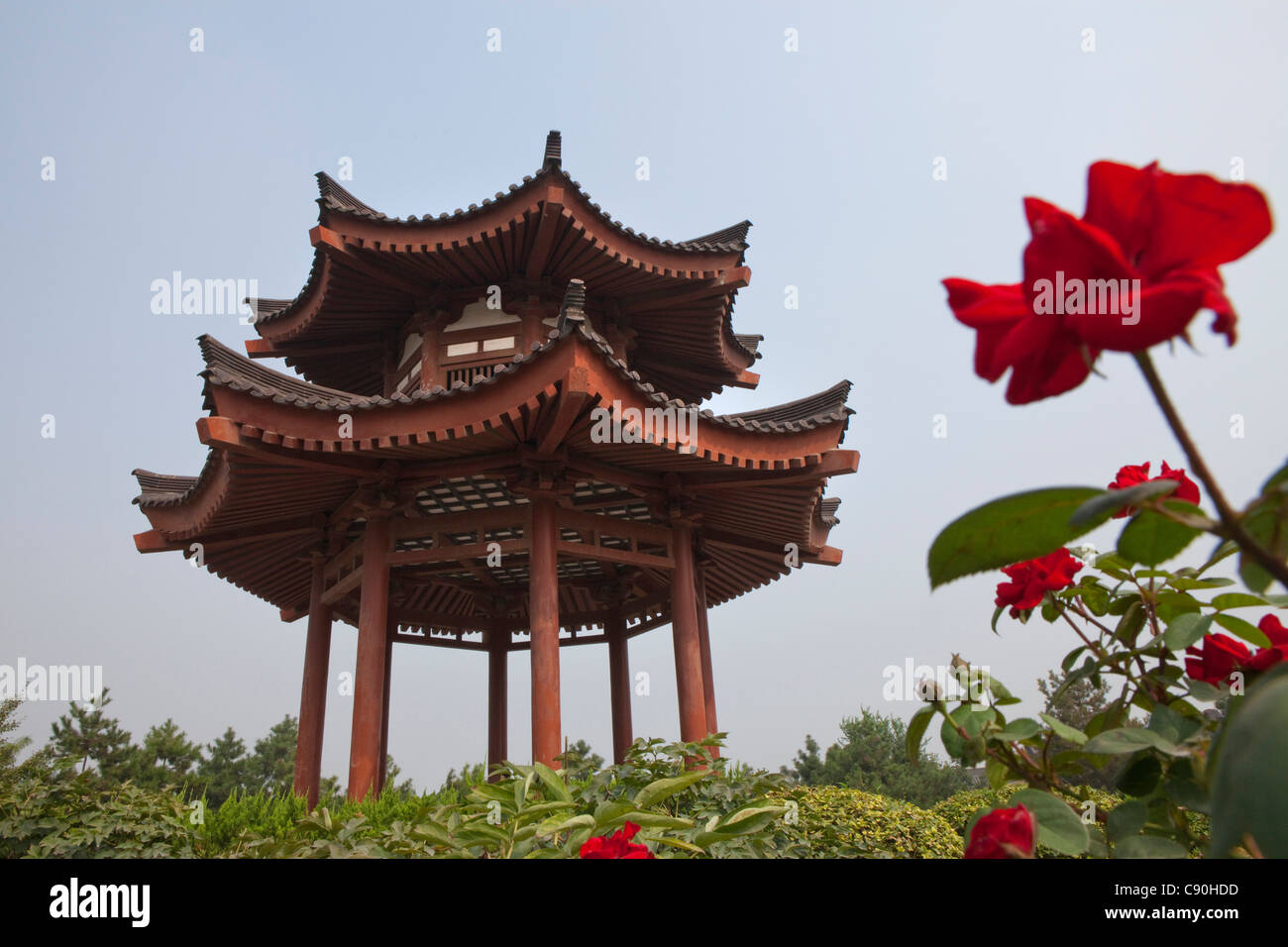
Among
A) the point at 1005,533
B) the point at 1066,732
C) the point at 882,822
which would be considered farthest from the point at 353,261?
the point at 1005,533

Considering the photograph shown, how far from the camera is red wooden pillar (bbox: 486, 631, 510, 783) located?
11.3 metres

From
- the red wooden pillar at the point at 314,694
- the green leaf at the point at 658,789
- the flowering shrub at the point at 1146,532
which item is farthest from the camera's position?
the red wooden pillar at the point at 314,694

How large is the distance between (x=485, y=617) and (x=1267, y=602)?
11.3 meters

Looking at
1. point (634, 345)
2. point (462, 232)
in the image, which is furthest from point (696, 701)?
point (462, 232)

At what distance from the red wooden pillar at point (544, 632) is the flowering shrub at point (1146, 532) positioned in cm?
552

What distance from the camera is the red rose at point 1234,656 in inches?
49.3

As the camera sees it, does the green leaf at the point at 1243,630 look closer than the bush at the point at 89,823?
Yes

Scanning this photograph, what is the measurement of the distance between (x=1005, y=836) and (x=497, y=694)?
11.5m

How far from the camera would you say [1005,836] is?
2.73 ft

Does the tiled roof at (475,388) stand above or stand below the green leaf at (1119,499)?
above

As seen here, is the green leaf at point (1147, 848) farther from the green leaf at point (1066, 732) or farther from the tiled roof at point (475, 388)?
the tiled roof at point (475, 388)

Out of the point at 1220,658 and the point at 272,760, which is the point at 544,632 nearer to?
the point at 1220,658

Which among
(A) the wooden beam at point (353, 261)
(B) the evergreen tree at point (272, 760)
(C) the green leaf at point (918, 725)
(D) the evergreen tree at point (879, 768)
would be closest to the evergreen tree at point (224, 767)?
(B) the evergreen tree at point (272, 760)
